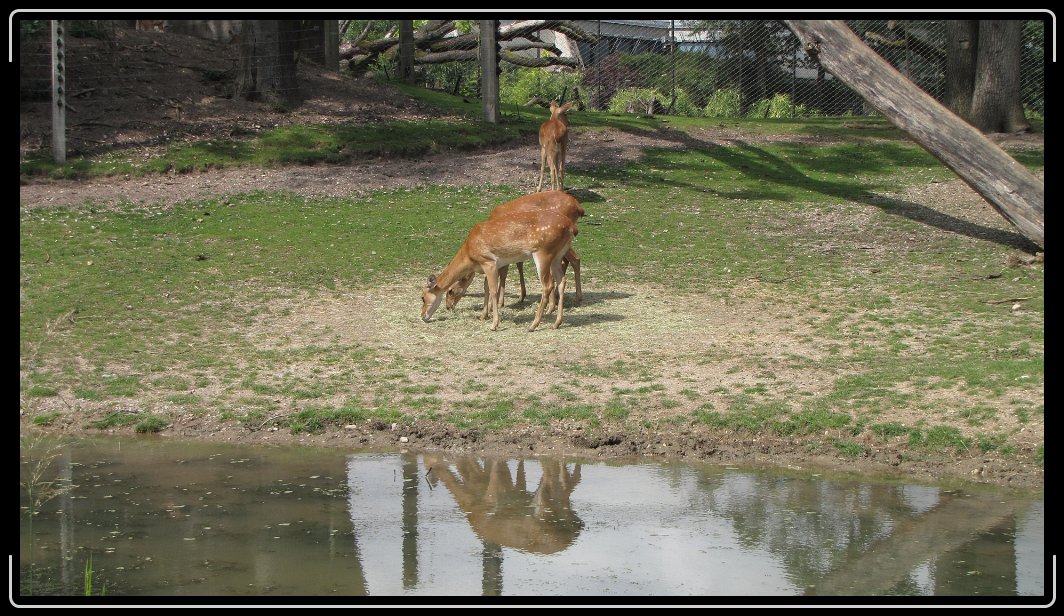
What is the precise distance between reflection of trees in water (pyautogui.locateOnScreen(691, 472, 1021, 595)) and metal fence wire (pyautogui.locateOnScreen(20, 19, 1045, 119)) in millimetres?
18665

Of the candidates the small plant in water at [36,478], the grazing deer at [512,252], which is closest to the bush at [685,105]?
the grazing deer at [512,252]

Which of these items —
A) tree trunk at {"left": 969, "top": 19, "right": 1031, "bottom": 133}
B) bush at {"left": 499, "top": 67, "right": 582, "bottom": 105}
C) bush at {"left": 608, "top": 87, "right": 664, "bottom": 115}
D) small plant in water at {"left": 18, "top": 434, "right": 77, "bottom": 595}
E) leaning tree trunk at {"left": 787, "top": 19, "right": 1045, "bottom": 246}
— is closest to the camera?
small plant in water at {"left": 18, "top": 434, "right": 77, "bottom": 595}

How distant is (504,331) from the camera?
12.4 metres

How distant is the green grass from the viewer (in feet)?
32.9

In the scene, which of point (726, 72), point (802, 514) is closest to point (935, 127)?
point (802, 514)

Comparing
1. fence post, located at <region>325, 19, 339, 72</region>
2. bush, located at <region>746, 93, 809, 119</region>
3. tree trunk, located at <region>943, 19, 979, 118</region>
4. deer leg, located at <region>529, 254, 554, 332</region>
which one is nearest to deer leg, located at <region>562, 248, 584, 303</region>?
deer leg, located at <region>529, 254, 554, 332</region>

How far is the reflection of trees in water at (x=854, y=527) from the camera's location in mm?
6672

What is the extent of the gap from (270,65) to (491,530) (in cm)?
1690

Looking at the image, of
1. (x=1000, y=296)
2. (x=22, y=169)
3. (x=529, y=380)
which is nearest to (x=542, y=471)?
(x=529, y=380)

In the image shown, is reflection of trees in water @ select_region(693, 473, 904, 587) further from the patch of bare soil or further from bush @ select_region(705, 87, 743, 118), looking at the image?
bush @ select_region(705, 87, 743, 118)

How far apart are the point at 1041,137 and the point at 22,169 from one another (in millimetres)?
18351

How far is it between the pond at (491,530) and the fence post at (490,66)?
1443 centimetres

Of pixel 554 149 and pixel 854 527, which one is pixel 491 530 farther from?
pixel 554 149

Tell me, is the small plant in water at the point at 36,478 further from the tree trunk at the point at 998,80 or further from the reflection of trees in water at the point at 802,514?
the tree trunk at the point at 998,80
